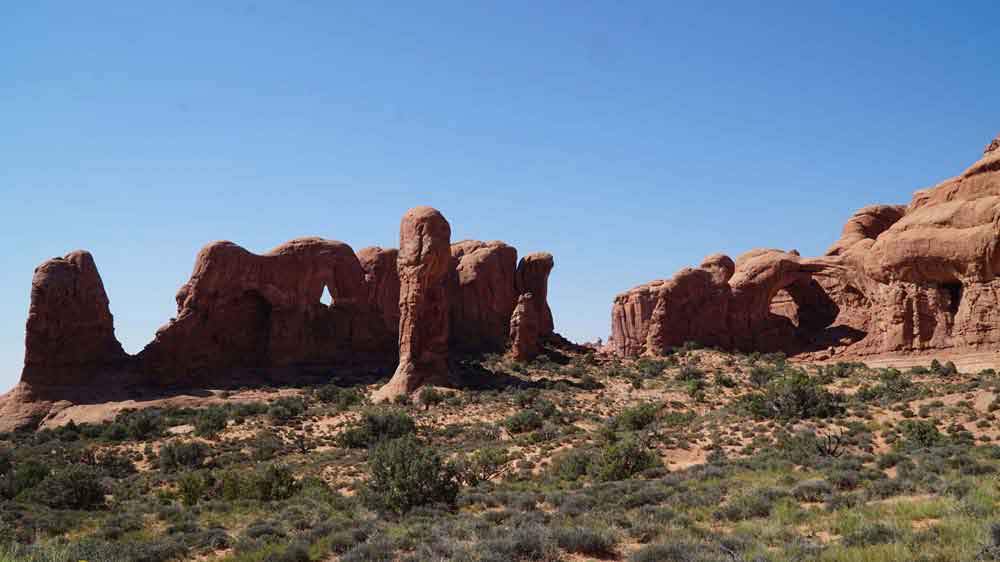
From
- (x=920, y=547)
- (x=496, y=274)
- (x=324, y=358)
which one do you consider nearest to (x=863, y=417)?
(x=920, y=547)

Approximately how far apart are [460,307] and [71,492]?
28.2 metres

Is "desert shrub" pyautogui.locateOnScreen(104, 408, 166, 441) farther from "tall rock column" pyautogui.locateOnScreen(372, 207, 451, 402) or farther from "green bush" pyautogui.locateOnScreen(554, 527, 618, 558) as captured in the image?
"green bush" pyautogui.locateOnScreen(554, 527, 618, 558)

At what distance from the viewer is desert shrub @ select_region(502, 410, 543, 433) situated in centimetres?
2723

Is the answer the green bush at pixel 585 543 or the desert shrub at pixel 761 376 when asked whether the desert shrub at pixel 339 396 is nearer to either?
the desert shrub at pixel 761 376

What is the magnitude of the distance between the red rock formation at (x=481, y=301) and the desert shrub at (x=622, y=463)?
79.2 feet

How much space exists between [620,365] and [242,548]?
3003cm

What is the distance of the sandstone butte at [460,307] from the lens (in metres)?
33.7

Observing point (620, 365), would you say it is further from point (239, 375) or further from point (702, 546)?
point (702, 546)

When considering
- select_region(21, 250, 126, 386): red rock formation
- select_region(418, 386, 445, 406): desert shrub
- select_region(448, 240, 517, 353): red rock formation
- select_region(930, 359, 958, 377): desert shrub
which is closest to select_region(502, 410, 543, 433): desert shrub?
select_region(418, 386, 445, 406): desert shrub

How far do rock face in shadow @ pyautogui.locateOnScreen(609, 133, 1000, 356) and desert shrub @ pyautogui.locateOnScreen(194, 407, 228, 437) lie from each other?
74.8ft

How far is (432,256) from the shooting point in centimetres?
3466

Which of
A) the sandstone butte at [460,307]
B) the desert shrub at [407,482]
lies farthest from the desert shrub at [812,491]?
the sandstone butte at [460,307]

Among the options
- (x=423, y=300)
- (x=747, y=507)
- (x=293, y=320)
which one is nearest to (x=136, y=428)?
(x=423, y=300)

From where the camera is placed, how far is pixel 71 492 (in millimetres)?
18234
